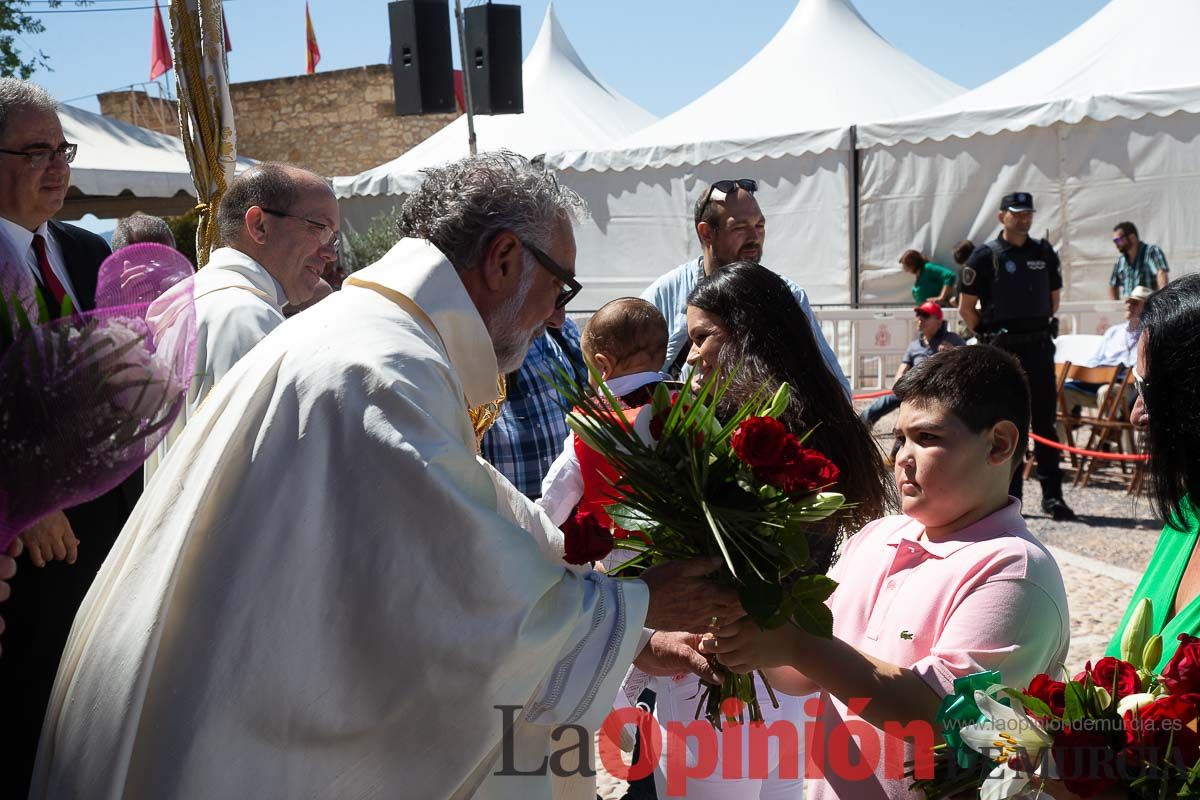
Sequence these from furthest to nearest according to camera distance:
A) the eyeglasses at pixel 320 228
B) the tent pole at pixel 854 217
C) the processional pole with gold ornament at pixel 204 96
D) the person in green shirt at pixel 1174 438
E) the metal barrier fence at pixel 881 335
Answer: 1. the tent pole at pixel 854 217
2. the metal barrier fence at pixel 881 335
3. the processional pole with gold ornament at pixel 204 96
4. the eyeglasses at pixel 320 228
5. the person in green shirt at pixel 1174 438

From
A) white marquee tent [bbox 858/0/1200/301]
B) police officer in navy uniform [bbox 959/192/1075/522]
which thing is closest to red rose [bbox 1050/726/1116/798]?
police officer in navy uniform [bbox 959/192/1075/522]

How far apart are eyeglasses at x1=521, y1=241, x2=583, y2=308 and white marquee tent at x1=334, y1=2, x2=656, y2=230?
1426 cm

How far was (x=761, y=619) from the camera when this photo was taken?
219 cm

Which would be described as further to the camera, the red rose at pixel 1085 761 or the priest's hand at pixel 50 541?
the priest's hand at pixel 50 541

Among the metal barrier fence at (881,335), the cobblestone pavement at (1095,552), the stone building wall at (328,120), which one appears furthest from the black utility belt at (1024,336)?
the stone building wall at (328,120)

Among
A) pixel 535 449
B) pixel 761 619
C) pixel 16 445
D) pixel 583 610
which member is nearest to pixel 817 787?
pixel 761 619

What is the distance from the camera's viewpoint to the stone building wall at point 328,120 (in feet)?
86.5

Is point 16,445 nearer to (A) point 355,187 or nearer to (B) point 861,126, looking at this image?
(B) point 861,126

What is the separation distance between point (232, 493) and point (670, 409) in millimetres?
879

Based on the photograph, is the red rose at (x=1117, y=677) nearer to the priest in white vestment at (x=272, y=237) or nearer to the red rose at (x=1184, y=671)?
the red rose at (x=1184, y=671)

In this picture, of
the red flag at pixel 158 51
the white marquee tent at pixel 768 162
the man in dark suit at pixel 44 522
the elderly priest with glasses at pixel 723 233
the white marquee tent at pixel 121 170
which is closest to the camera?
the man in dark suit at pixel 44 522

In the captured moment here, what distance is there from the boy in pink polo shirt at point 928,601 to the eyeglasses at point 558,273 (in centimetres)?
78

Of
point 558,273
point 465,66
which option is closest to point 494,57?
point 465,66

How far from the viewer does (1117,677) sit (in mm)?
1882
